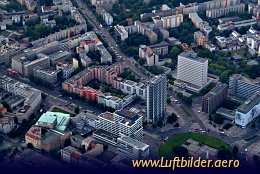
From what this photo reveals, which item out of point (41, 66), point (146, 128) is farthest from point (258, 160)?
point (41, 66)

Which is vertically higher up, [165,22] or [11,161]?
[165,22]

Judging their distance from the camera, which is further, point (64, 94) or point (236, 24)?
point (236, 24)

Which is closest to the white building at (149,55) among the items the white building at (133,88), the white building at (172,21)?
the white building at (133,88)

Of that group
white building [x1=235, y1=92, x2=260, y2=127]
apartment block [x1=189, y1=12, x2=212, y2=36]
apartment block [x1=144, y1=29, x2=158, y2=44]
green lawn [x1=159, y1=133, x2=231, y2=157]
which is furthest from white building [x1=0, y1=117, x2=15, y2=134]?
apartment block [x1=189, y1=12, x2=212, y2=36]

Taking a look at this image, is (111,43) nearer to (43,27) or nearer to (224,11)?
(43,27)

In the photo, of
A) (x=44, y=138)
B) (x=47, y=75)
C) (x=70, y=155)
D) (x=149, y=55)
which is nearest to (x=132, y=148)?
(x=70, y=155)

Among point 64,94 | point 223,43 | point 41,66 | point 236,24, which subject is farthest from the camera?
point 236,24

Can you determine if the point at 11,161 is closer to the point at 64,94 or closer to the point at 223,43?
the point at 64,94
